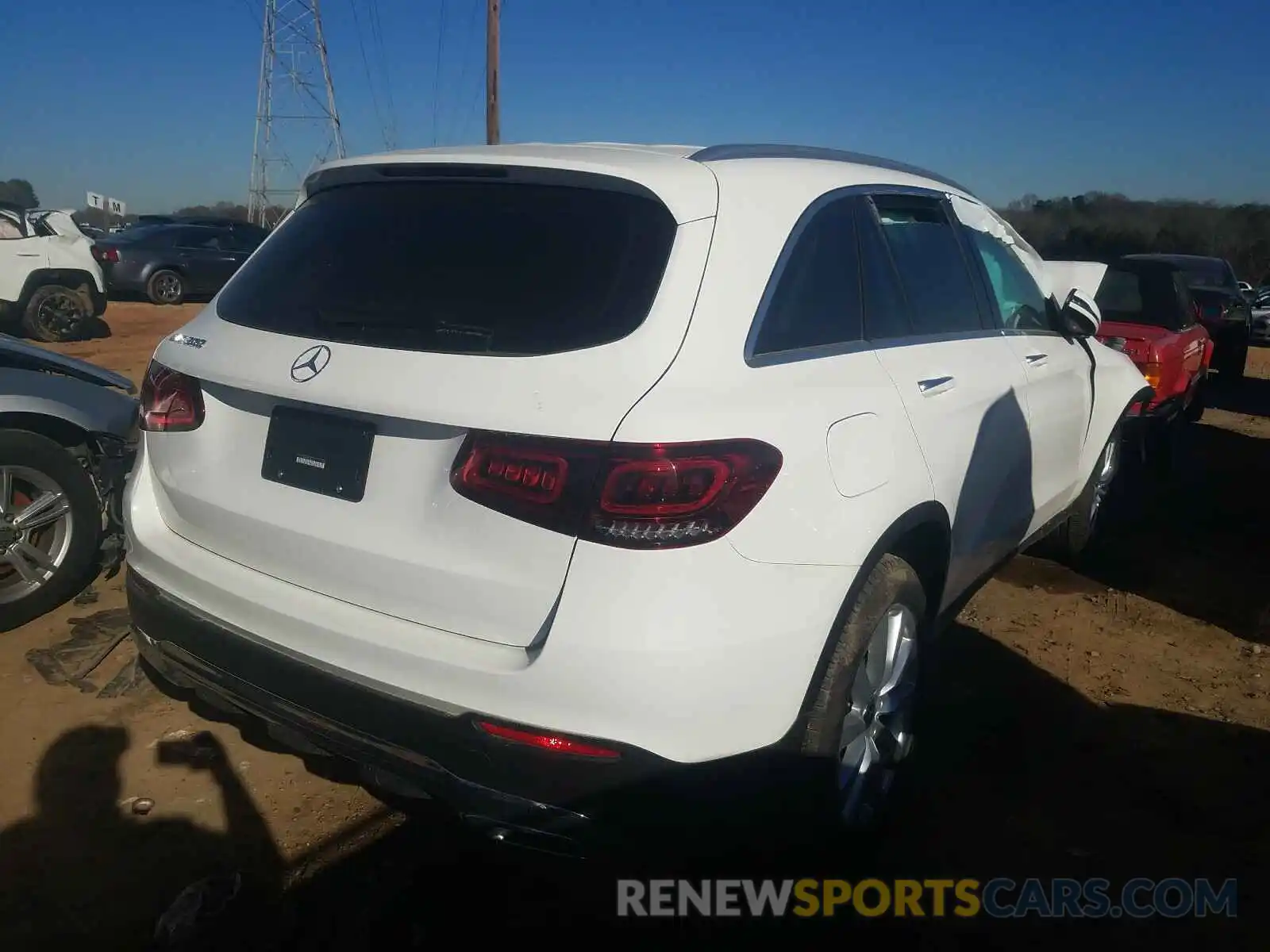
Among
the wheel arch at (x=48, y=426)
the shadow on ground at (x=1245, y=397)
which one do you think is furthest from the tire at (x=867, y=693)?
the shadow on ground at (x=1245, y=397)

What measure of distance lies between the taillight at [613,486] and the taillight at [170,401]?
0.92 metres

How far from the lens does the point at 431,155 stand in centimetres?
258

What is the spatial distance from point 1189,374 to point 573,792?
731cm

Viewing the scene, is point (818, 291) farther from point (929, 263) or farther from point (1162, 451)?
point (1162, 451)

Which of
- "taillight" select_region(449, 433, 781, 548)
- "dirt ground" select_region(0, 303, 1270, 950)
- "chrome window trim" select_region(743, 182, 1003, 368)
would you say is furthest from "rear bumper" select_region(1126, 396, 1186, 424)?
"taillight" select_region(449, 433, 781, 548)

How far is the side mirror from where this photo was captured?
4.32 meters

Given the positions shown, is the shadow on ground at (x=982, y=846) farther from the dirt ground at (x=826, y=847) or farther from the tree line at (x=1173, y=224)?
the tree line at (x=1173, y=224)

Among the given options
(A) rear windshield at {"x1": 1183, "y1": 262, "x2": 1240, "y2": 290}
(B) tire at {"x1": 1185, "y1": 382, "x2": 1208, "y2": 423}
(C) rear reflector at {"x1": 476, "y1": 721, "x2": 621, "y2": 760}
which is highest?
(A) rear windshield at {"x1": 1183, "y1": 262, "x2": 1240, "y2": 290}

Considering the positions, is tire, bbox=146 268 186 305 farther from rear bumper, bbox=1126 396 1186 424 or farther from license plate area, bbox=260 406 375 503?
license plate area, bbox=260 406 375 503

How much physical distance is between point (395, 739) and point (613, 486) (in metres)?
0.75

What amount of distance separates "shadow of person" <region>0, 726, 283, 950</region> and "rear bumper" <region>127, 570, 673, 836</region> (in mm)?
471

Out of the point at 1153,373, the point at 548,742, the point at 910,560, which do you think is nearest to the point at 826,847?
the point at 910,560

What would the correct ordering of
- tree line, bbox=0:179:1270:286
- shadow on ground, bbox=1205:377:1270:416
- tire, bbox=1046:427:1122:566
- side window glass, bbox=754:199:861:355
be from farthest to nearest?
1. tree line, bbox=0:179:1270:286
2. shadow on ground, bbox=1205:377:1270:416
3. tire, bbox=1046:427:1122:566
4. side window glass, bbox=754:199:861:355

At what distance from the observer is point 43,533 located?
4012 mm
